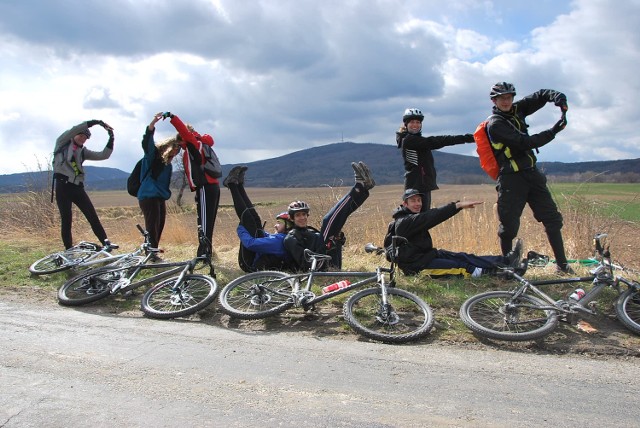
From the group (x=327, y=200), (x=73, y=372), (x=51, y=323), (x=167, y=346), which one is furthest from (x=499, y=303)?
(x=327, y=200)

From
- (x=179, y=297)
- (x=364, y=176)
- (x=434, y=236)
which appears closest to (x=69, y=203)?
(x=179, y=297)

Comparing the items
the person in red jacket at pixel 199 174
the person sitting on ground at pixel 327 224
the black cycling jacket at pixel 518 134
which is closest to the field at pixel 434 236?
the person in red jacket at pixel 199 174

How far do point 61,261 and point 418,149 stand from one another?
5.80 metres

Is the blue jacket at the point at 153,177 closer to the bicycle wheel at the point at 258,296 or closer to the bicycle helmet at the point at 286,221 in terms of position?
the bicycle helmet at the point at 286,221

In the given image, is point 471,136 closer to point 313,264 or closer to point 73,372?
point 313,264

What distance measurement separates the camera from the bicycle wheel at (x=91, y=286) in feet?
21.3

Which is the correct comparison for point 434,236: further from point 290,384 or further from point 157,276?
point 290,384

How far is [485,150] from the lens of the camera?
20.6ft

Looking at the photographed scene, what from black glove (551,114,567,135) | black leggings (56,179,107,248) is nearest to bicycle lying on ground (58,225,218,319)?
black leggings (56,179,107,248)

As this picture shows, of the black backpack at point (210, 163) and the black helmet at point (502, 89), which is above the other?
the black helmet at point (502, 89)

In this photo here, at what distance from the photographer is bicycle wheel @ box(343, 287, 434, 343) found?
15.6ft

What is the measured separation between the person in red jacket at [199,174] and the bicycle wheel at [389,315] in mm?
3021

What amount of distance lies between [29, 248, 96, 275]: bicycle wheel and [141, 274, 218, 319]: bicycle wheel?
2.51 metres

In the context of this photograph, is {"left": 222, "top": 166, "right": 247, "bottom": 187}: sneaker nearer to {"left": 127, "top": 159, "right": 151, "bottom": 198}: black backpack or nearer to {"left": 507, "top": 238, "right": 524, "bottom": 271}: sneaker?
{"left": 127, "top": 159, "right": 151, "bottom": 198}: black backpack
